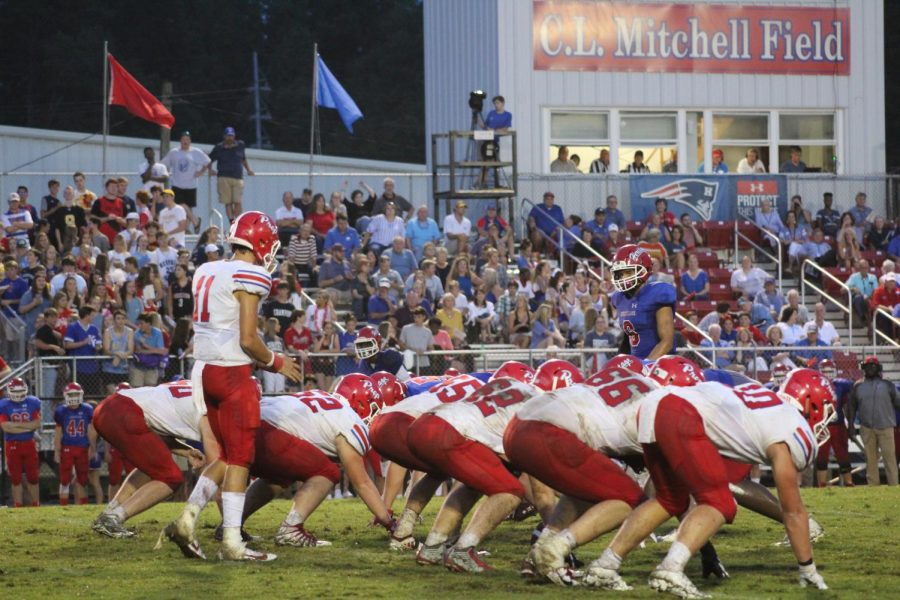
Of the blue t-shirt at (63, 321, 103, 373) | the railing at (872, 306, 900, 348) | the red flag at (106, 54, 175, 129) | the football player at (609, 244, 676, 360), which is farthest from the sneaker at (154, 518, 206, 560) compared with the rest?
the red flag at (106, 54, 175, 129)

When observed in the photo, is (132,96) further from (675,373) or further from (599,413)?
(599,413)

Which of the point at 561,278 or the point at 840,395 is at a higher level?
the point at 561,278

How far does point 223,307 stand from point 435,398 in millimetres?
1542

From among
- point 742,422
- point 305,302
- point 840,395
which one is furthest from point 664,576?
point 305,302

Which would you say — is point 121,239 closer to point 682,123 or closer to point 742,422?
point 682,123

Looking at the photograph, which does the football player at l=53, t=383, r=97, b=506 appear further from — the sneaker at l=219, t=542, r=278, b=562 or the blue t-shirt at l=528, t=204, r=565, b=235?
the blue t-shirt at l=528, t=204, r=565, b=235

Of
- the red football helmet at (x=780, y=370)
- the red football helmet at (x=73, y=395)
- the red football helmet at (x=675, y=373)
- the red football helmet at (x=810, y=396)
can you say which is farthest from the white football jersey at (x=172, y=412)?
the red football helmet at (x=780, y=370)

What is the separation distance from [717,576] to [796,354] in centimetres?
1092

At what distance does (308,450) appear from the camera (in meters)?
9.84

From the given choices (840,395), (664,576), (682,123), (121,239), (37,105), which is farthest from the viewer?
(37,105)

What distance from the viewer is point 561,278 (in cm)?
2117

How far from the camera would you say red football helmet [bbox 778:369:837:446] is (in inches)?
335

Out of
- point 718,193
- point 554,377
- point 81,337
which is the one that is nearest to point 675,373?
point 554,377

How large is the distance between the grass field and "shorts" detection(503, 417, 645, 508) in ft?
1.69
